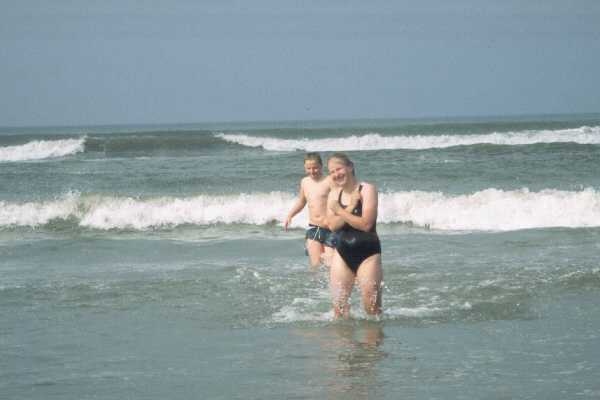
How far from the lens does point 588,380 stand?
17.6ft

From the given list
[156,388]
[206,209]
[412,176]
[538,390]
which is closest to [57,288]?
[156,388]

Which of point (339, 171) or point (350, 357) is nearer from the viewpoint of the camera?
point (350, 357)

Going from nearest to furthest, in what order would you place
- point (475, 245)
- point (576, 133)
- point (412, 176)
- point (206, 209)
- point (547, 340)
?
1. point (547, 340)
2. point (475, 245)
3. point (206, 209)
4. point (412, 176)
5. point (576, 133)

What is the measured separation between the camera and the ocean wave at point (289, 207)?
53.4ft

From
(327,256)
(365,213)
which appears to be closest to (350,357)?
(365,213)

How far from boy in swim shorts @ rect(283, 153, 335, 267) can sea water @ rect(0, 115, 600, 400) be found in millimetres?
433

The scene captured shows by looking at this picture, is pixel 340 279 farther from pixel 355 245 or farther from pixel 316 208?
pixel 316 208

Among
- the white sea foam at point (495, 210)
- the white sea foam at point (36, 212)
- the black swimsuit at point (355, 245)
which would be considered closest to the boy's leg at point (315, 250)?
the black swimsuit at point (355, 245)

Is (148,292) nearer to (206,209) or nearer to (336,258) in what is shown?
(336,258)

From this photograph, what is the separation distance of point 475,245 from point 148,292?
5.39 metres

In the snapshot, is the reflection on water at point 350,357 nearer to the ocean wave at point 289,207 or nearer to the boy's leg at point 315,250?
the boy's leg at point 315,250

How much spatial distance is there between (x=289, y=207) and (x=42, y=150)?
25.1 meters

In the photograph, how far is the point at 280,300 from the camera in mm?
8469

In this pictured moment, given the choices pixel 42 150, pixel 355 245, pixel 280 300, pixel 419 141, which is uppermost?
pixel 419 141
